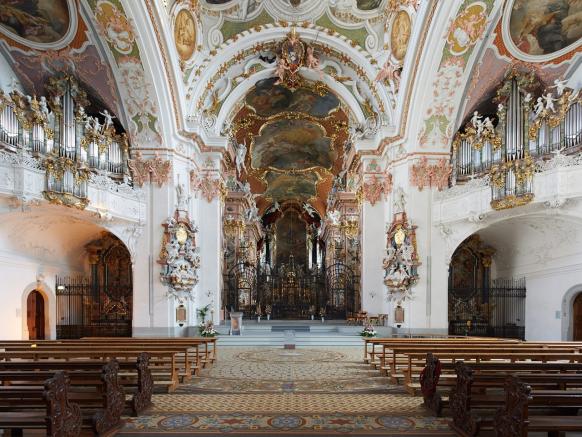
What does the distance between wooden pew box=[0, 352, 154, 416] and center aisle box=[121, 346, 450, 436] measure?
0.76 feet

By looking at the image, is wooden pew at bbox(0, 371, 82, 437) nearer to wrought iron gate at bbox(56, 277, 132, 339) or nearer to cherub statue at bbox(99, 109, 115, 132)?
cherub statue at bbox(99, 109, 115, 132)

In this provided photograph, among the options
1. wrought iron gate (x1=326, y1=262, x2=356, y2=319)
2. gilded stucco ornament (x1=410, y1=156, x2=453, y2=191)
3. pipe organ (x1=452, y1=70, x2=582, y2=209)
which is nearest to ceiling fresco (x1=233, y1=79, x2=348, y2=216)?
gilded stucco ornament (x1=410, y1=156, x2=453, y2=191)

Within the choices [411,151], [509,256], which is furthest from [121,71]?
[509,256]

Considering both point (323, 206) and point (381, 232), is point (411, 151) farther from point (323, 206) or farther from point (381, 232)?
point (323, 206)

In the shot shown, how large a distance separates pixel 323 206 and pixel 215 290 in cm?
1981

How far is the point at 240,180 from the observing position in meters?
29.0

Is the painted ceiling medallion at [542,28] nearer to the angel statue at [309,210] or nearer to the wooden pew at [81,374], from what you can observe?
the wooden pew at [81,374]

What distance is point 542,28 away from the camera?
48.7 ft

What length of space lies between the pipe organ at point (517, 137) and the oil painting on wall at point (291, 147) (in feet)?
32.7

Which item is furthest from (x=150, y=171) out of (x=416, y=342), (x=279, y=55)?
(x=416, y=342)

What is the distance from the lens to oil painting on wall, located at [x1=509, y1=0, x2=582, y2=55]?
14102mm

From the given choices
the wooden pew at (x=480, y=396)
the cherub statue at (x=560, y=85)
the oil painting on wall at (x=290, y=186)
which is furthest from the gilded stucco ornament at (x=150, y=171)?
the oil painting on wall at (x=290, y=186)

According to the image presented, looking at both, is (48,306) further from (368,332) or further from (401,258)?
(401,258)

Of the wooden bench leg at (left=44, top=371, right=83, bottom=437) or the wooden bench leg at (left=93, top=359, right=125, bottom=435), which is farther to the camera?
the wooden bench leg at (left=93, top=359, right=125, bottom=435)
